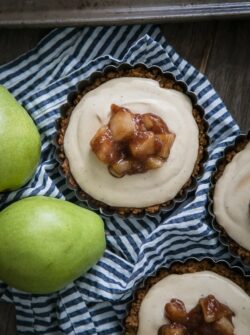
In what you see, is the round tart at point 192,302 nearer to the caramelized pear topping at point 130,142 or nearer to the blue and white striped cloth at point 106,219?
the blue and white striped cloth at point 106,219

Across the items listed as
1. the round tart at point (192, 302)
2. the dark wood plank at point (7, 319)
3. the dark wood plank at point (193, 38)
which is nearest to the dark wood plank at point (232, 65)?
the dark wood plank at point (193, 38)

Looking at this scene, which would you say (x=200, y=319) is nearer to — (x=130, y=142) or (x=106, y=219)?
(x=106, y=219)

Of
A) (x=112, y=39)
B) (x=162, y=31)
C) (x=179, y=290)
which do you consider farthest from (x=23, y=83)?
(x=179, y=290)

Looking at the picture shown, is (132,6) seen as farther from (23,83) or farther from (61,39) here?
(23,83)

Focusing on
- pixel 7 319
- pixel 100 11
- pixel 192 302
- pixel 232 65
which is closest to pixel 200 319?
pixel 192 302

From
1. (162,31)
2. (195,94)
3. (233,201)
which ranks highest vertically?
(162,31)
